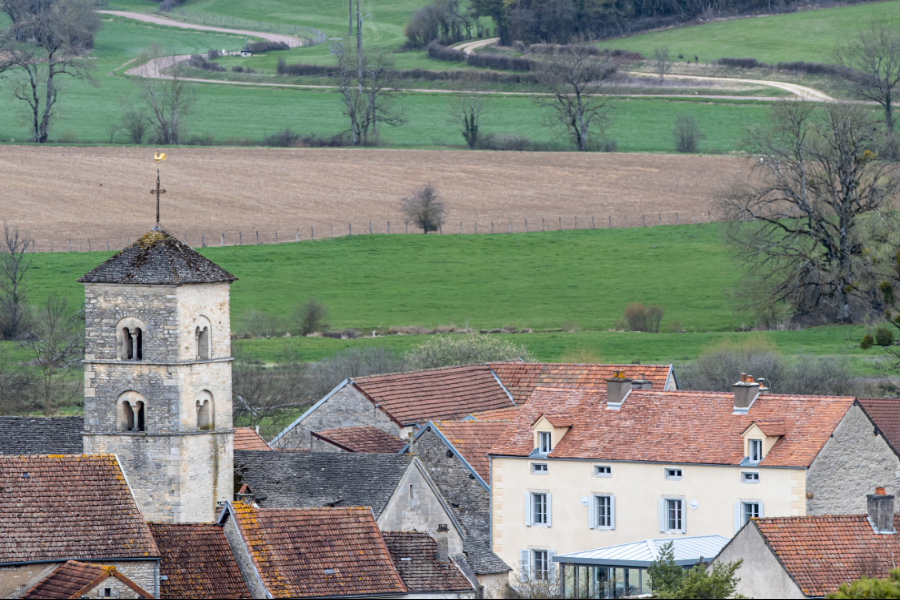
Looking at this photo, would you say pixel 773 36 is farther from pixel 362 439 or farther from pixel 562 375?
pixel 362 439

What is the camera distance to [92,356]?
39531mm

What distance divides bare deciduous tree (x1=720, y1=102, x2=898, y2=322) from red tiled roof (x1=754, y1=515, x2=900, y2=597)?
42.7 m

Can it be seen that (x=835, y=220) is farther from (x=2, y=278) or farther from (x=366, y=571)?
(x=366, y=571)

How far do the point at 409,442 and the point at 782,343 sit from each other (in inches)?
1225

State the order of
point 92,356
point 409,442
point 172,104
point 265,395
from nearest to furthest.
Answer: point 92,356 → point 409,442 → point 265,395 → point 172,104

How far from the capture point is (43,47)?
427 feet

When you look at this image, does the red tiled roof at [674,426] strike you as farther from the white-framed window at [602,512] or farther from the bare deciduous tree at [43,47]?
the bare deciduous tree at [43,47]

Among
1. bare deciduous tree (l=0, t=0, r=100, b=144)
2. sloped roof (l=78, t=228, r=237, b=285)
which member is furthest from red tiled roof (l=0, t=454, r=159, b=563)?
bare deciduous tree (l=0, t=0, r=100, b=144)

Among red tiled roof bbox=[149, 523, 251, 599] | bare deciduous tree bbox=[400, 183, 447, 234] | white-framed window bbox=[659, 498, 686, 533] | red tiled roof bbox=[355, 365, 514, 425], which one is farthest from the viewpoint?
bare deciduous tree bbox=[400, 183, 447, 234]

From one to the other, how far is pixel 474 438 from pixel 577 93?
74.4 m

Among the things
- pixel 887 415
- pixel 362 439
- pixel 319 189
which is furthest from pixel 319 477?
pixel 319 189

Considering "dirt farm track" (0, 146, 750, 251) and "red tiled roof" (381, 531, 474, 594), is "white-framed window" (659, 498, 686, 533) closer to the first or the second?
"red tiled roof" (381, 531, 474, 594)

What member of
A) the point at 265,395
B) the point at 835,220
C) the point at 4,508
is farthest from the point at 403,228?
the point at 4,508

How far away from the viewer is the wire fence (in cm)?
8812
